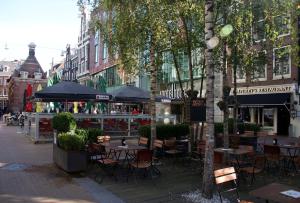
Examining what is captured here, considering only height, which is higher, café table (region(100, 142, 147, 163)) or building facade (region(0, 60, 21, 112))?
building facade (region(0, 60, 21, 112))

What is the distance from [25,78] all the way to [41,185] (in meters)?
78.9

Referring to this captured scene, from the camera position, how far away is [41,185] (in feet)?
30.2

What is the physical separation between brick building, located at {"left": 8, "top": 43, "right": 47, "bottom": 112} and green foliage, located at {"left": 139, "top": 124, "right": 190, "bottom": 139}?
70.7 m

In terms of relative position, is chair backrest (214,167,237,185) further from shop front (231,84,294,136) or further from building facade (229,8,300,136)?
shop front (231,84,294,136)

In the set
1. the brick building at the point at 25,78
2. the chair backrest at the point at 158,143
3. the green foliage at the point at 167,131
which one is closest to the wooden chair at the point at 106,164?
the chair backrest at the point at 158,143

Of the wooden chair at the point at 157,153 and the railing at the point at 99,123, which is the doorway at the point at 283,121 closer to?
the railing at the point at 99,123

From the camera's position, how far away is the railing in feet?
61.3

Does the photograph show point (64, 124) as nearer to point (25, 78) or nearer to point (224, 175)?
point (224, 175)

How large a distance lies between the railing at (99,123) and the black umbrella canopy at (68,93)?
1.30 metres

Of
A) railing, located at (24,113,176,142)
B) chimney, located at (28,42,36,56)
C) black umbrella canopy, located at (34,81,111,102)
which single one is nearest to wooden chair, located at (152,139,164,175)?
black umbrella canopy, located at (34,81,111,102)

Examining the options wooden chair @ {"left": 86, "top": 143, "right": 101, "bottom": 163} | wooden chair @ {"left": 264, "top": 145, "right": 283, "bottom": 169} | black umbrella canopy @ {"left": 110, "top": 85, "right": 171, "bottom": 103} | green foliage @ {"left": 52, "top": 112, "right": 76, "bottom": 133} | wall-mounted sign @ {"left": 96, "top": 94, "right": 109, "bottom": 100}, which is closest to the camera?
wooden chair @ {"left": 264, "top": 145, "right": 283, "bottom": 169}

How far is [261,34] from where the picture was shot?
13.8 meters

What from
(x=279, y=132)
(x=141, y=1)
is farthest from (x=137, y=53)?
(x=279, y=132)

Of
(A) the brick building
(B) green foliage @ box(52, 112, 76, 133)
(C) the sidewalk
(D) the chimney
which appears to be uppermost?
(D) the chimney
